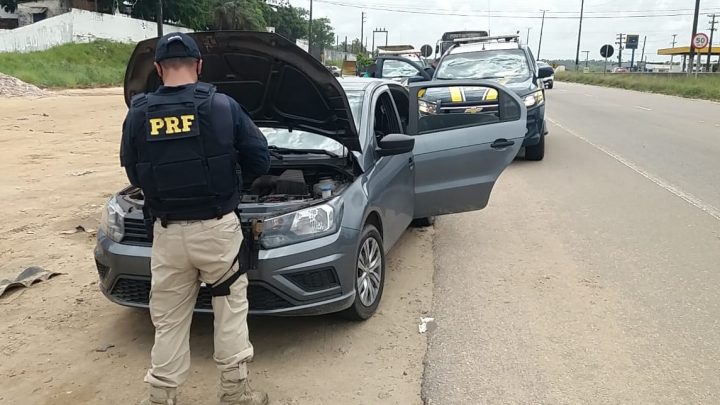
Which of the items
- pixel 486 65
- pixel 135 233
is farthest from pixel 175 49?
pixel 486 65

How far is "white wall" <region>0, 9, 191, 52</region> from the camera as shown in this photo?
122 feet

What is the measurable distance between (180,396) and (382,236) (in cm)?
189

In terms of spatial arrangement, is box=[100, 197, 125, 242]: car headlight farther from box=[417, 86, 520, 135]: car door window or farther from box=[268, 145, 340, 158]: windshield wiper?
box=[417, 86, 520, 135]: car door window

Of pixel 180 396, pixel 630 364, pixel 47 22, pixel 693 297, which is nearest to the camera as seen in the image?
pixel 180 396

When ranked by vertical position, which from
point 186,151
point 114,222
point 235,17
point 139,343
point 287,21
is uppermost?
point 287,21

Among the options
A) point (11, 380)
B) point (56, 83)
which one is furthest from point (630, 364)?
point (56, 83)

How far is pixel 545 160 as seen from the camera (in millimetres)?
10531

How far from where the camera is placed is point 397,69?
738 inches

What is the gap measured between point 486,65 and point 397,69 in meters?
7.48

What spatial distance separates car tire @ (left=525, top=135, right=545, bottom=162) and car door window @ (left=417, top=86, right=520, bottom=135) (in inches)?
172

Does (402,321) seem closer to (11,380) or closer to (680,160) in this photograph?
(11,380)

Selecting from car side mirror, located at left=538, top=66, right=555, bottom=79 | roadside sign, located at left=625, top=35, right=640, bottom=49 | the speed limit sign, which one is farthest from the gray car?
roadside sign, located at left=625, top=35, right=640, bottom=49

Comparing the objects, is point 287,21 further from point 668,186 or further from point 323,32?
point 668,186

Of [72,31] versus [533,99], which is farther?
[72,31]
